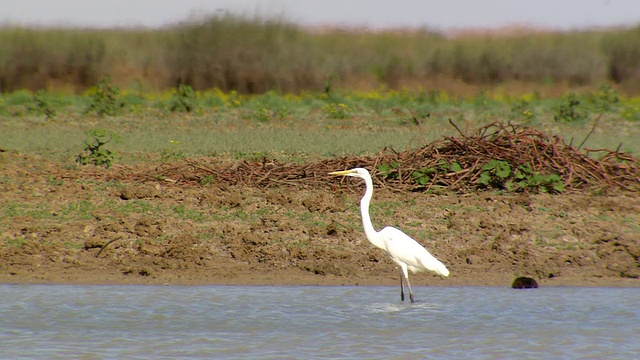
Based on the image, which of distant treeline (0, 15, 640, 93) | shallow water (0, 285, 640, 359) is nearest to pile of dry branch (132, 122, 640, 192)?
shallow water (0, 285, 640, 359)

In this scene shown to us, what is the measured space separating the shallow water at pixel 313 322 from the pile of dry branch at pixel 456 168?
2770mm

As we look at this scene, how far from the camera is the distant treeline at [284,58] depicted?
20812 millimetres

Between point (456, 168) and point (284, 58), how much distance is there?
12700mm

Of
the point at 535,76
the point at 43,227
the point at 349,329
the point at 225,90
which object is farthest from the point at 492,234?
the point at 225,90

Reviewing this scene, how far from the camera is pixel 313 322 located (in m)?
8.23

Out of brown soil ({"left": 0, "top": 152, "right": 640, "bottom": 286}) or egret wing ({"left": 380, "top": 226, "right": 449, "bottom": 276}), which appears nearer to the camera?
egret wing ({"left": 380, "top": 226, "right": 449, "bottom": 276})

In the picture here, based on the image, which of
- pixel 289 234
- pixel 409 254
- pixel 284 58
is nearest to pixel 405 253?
pixel 409 254

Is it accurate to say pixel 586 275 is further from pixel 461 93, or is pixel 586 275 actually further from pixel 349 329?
pixel 461 93

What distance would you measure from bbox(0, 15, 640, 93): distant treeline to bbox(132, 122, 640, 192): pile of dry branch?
7.60m

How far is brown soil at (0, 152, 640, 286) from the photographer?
9.96 metres

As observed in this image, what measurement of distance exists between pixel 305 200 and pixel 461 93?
39.3ft

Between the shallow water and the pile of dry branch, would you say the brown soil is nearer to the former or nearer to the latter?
the pile of dry branch

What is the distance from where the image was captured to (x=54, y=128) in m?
19.8

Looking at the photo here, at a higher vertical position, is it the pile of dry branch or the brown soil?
the pile of dry branch
